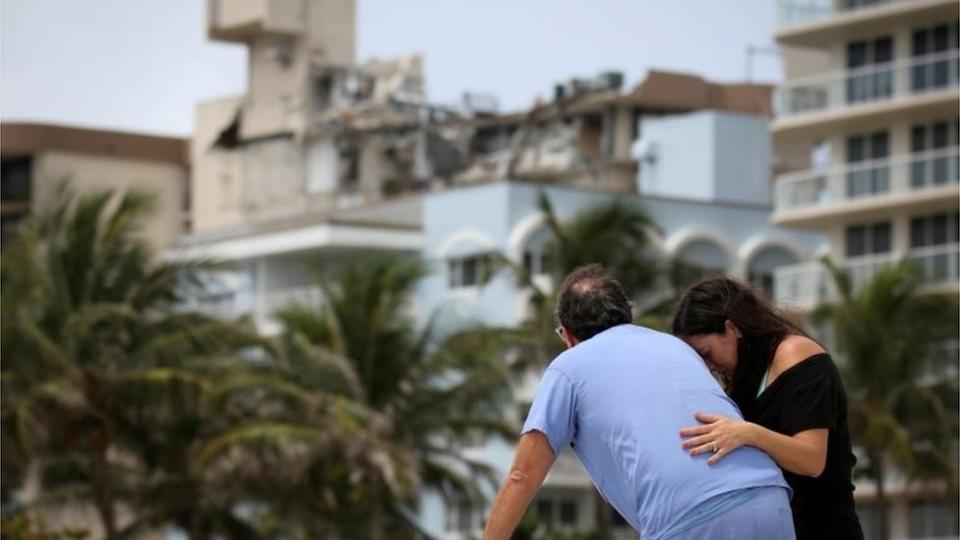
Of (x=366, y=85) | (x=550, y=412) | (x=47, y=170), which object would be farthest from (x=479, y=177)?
(x=550, y=412)

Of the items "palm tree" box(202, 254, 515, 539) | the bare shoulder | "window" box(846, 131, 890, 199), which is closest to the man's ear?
the bare shoulder

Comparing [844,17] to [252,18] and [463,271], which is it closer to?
[463,271]

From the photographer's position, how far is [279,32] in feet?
300

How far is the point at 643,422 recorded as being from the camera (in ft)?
23.0

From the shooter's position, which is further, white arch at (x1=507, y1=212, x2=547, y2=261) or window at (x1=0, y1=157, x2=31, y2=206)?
window at (x1=0, y1=157, x2=31, y2=206)

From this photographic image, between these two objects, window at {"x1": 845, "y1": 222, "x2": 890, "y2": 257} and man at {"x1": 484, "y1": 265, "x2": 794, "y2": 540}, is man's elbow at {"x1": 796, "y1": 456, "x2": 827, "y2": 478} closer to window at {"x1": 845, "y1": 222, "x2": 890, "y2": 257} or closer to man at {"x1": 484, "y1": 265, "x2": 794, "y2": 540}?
man at {"x1": 484, "y1": 265, "x2": 794, "y2": 540}

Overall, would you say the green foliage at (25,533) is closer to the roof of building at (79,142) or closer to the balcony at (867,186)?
the balcony at (867,186)

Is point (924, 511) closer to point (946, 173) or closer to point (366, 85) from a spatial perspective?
point (946, 173)

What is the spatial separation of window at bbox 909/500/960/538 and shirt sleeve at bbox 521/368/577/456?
176ft

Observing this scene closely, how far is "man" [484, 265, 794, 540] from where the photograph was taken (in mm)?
6922

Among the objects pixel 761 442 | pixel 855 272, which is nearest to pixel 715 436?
pixel 761 442

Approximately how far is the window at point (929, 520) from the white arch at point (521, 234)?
43.5 ft

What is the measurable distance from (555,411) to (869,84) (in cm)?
5839

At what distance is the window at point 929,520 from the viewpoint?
60.1 metres
